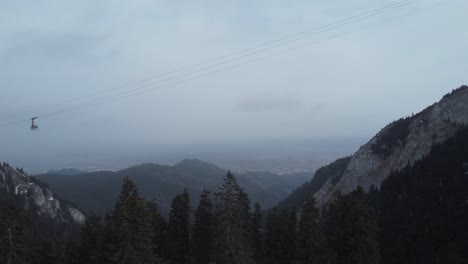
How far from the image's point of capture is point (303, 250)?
116ft

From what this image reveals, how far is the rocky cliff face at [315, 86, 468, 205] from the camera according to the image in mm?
131375

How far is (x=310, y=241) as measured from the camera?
34938 mm

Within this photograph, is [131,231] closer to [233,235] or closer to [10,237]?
[233,235]

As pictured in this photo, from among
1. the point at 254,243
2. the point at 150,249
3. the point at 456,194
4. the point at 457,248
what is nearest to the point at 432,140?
the point at 456,194

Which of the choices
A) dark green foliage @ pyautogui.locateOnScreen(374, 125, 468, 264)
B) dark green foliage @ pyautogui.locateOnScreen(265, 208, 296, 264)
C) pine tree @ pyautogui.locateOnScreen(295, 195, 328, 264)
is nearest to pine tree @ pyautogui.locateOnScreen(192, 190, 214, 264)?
dark green foliage @ pyautogui.locateOnScreen(265, 208, 296, 264)

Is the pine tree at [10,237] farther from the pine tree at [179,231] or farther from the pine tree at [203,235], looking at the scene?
the pine tree at [203,235]

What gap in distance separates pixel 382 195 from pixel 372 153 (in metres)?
36.0

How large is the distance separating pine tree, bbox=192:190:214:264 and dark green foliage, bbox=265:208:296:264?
7055 millimetres

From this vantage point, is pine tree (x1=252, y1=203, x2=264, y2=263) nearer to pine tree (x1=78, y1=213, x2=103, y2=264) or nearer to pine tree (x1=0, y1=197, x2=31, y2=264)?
pine tree (x1=78, y1=213, x2=103, y2=264)

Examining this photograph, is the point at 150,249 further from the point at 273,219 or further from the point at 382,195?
the point at 382,195

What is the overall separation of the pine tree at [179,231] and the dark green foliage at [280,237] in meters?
8.90

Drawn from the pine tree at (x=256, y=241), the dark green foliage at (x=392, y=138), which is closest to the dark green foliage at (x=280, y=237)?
the pine tree at (x=256, y=241)

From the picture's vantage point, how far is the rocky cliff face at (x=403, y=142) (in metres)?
131

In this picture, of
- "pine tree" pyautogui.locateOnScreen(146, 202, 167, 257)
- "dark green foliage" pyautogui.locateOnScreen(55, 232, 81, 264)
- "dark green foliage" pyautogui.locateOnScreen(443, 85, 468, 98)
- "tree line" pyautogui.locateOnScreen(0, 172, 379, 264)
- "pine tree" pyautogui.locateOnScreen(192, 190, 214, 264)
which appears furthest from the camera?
"dark green foliage" pyautogui.locateOnScreen(443, 85, 468, 98)
